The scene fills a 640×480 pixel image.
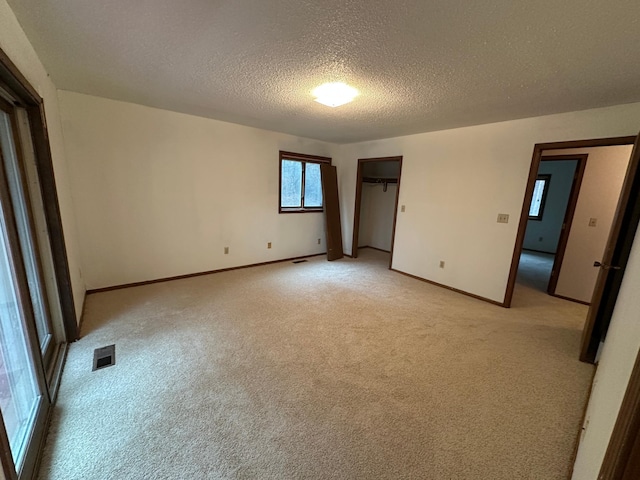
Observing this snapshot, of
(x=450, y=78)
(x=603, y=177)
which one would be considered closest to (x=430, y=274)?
(x=603, y=177)

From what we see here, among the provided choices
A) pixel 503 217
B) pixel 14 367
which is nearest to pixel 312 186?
pixel 503 217

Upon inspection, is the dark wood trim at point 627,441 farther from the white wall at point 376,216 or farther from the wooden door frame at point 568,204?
the white wall at point 376,216

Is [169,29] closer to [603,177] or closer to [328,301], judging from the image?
[328,301]

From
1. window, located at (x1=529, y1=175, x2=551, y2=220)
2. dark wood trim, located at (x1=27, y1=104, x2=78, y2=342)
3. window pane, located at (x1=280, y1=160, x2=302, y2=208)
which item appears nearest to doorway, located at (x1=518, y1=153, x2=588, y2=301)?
window, located at (x1=529, y1=175, x2=551, y2=220)

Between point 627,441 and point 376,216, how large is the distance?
5670 mm

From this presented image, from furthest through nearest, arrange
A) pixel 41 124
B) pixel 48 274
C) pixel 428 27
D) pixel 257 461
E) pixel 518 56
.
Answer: pixel 48 274 → pixel 41 124 → pixel 518 56 → pixel 428 27 → pixel 257 461

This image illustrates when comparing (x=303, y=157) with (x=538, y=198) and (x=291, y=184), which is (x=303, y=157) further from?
(x=538, y=198)

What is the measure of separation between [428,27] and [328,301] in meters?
2.72

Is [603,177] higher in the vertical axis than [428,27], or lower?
lower

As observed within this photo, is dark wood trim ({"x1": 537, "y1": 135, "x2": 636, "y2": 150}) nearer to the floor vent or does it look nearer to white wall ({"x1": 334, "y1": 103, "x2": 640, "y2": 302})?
white wall ({"x1": 334, "y1": 103, "x2": 640, "y2": 302})

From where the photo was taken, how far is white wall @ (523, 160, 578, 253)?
19.8ft

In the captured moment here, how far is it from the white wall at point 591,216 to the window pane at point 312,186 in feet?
13.0

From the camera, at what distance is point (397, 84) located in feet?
7.14

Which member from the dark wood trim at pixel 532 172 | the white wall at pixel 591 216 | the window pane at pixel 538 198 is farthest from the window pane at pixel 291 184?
the window pane at pixel 538 198
